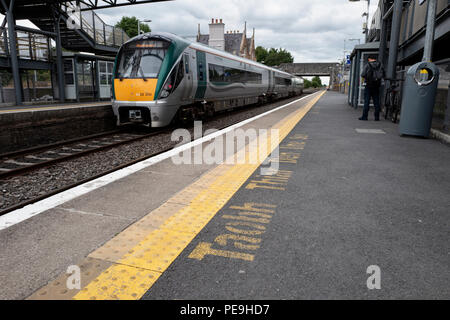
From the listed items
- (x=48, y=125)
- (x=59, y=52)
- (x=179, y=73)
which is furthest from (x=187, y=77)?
(x=59, y=52)

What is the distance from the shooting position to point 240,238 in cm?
256

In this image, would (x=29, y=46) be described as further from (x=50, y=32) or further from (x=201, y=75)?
(x=201, y=75)

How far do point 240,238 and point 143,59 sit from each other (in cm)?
809

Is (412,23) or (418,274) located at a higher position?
(412,23)

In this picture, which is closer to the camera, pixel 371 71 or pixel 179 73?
pixel 179 73

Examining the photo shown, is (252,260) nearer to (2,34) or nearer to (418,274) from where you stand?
(418,274)

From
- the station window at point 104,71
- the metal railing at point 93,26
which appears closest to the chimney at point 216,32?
the metal railing at point 93,26

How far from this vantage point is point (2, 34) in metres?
15.9

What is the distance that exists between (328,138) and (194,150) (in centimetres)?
→ 322

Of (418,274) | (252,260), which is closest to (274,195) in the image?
(252,260)

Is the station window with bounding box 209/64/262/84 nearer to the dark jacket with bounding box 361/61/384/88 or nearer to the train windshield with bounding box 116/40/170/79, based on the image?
the train windshield with bounding box 116/40/170/79

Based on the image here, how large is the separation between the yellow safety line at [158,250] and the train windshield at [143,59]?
20.7 ft

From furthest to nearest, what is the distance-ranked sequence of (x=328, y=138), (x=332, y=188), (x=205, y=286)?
(x=328, y=138) → (x=332, y=188) → (x=205, y=286)

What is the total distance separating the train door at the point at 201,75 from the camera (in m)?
11.1
